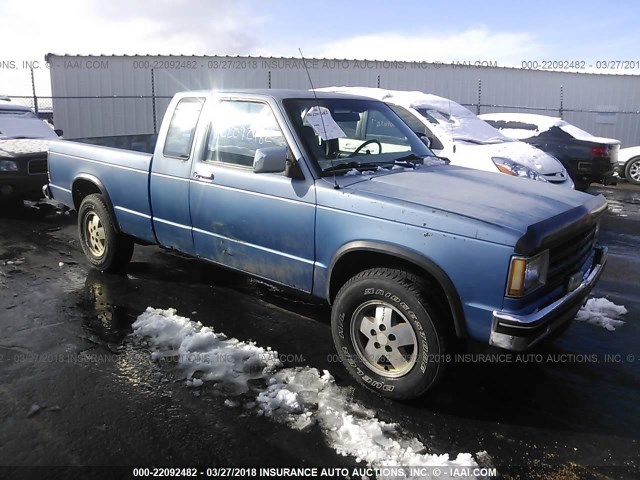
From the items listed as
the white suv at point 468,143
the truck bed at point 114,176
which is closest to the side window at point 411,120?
the white suv at point 468,143

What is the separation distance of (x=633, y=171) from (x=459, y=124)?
6.69 meters

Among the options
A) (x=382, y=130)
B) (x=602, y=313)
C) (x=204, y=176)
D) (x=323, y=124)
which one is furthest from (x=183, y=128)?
(x=602, y=313)

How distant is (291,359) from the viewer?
389 centimetres

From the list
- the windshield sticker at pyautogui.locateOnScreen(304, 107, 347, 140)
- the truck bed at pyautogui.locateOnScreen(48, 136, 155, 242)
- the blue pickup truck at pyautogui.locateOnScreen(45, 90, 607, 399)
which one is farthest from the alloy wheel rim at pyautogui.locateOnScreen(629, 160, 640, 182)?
the truck bed at pyautogui.locateOnScreen(48, 136, 155, 242)

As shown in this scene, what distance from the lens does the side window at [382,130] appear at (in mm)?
4492

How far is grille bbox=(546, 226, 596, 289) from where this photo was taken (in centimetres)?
312

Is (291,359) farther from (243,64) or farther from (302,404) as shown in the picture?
(243,64)

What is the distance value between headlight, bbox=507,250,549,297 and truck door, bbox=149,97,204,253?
269 centimetres

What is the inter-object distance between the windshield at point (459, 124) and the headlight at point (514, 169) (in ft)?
2.68

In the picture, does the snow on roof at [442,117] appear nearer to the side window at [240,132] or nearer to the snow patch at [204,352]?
the side window at [240,132]

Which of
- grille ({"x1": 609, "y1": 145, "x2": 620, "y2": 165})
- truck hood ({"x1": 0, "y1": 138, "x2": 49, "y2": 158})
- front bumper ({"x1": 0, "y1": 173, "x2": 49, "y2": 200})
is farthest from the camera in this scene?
grille ({"x1": 609, "y1": 145, "x2": 620, "y2": 165})

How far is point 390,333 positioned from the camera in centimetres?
331

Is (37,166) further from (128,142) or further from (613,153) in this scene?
(613,153)

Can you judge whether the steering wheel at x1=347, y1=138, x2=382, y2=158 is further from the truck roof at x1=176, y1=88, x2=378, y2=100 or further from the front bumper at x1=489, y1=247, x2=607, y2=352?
the front bumper at x1=489, y1=247, x2=607, y2=352
